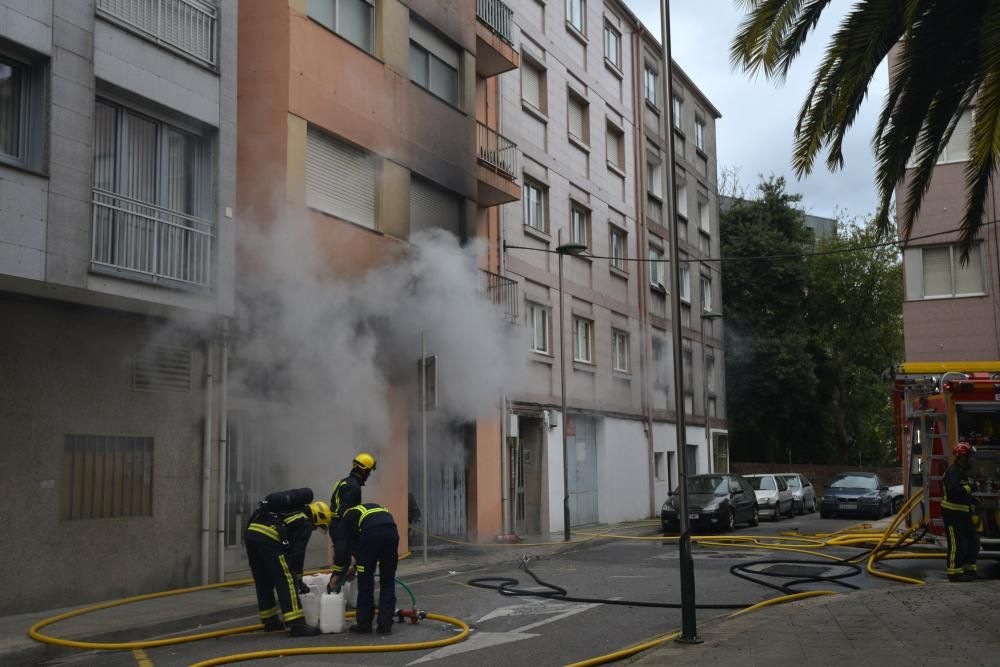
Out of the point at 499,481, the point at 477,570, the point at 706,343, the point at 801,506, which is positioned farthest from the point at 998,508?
the point at 706,343

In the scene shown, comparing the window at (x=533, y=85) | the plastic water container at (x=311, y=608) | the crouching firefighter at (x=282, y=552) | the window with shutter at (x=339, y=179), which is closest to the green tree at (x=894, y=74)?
the crouching firefighter at (x=282, y=552)

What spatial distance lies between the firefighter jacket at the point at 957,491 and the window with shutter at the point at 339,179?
874 cm

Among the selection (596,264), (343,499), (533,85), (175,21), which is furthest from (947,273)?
(343,499)

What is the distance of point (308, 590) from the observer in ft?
28.6

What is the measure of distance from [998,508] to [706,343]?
21.1 meters

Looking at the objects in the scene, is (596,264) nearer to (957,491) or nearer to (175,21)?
(957,491)

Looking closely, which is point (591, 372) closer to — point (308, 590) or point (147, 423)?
point (147, 423)

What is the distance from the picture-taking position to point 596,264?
81.5ft

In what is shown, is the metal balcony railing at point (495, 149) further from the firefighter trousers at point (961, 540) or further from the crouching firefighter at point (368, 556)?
the crouching firefighter at point (368, 556)

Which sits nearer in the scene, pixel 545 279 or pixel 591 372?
pixel 545 279

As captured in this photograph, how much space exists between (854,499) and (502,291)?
14.0 m

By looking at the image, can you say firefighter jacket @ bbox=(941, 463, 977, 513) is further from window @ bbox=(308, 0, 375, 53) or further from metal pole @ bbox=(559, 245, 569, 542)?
window @ bbox=(308, 0, 375, 53)

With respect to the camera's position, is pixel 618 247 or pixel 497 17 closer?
pixel 497 17

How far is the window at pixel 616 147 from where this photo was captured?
88.0 feet
